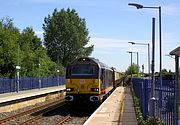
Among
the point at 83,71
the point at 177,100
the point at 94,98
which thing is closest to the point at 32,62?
the point at 83,71

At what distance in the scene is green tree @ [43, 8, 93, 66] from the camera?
93.9 meters

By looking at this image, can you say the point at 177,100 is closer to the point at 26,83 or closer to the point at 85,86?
the point at 85,86

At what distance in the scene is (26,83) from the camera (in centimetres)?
5347

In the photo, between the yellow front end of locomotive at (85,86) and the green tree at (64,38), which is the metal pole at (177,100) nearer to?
Answer: the yellow front end of locomotive at (85,86)

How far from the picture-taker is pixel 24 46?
6656cm

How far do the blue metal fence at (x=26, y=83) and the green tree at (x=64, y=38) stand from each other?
723 inches

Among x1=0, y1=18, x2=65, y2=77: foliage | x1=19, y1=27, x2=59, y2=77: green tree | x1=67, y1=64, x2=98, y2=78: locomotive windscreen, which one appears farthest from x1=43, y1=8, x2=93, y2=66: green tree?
x1=67, y1=64, x2=98, y2=78: locomotive windscreen

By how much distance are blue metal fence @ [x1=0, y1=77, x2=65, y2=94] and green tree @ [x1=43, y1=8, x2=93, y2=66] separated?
1837cm

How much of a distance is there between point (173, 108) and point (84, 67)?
16.6 meters

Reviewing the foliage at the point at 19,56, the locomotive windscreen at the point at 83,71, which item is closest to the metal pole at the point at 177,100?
the locomotive windscreen at the point at 83,71

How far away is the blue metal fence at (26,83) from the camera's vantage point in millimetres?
45188

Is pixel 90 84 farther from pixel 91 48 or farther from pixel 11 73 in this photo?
pixel 91 48

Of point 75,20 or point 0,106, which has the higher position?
point 75,20

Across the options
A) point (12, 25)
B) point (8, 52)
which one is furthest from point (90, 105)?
point (12, 25)
